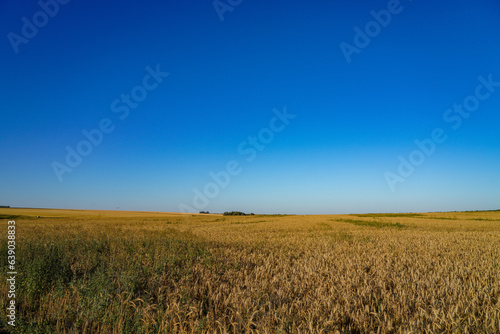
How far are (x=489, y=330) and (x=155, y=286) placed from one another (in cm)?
439

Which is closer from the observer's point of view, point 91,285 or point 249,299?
point 249,299

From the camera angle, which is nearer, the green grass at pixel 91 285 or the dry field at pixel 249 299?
the dry field at pixel 249 299

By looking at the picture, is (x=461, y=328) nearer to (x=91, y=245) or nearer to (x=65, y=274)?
(x=65, y=274)

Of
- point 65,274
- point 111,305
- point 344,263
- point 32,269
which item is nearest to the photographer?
point 111,305

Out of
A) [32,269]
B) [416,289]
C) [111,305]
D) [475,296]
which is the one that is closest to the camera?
[111,305]

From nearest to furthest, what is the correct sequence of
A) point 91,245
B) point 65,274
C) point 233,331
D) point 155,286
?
point 233,331, point 155,286, point 65,274, point 91,245

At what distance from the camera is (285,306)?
10.1 ft

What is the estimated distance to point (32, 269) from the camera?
460 centimetres

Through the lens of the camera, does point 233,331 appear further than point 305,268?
No

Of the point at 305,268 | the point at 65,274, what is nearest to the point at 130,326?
the point at 65,274

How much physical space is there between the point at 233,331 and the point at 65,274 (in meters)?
4.02

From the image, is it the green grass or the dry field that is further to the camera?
the green grass

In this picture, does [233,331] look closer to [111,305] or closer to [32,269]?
[111,305]

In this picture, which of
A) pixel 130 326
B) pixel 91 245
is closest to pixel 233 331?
pixel 130 326
